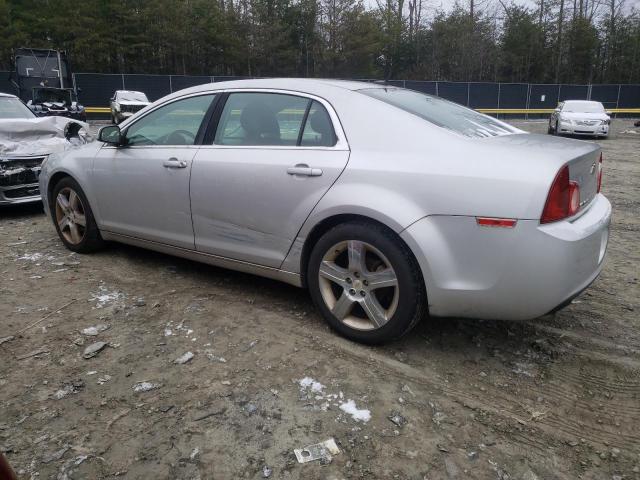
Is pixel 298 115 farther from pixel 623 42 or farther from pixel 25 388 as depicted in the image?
pixel 623 42

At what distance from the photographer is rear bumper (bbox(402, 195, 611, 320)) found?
2570mm

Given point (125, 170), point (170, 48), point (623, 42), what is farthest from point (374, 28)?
point (125, 170)

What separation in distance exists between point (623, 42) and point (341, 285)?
5234 centimetres

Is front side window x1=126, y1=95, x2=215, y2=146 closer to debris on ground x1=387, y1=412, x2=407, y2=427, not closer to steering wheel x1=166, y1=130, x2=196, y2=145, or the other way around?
steering wheel x1=166, y1=130, x2=196, y2=145

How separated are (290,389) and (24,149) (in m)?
5.51

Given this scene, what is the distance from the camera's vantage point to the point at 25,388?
277cm

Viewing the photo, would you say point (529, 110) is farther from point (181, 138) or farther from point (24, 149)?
point (181, 138)

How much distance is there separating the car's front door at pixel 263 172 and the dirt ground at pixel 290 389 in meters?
0.53

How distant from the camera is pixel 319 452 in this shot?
7.48 ft

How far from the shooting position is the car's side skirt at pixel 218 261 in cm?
346

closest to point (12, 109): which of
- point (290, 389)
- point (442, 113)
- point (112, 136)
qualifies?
point (112, 136)

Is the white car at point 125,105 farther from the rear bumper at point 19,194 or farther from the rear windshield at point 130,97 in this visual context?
the rear bumper at point 19,194

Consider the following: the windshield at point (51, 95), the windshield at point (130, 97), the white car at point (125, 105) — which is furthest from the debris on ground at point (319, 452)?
the windshield at point (130, 97)

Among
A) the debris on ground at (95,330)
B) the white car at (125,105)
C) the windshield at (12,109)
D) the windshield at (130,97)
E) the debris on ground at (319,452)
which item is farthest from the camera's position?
the windshield at (130,97)
